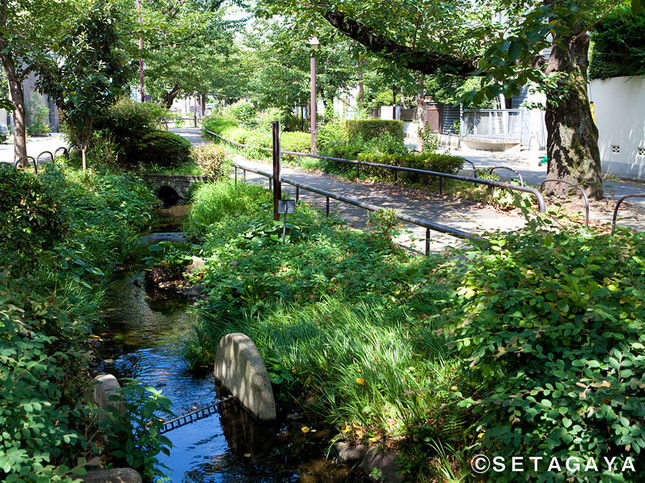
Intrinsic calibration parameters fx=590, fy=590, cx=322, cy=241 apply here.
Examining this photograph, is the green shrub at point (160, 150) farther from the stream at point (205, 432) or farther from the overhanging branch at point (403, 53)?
the stream at point (205, 432)

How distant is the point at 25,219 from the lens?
6.27 metres

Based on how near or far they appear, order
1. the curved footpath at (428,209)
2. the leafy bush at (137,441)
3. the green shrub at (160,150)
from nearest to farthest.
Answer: the leafy bush at (137,441)
the curved footpath at (428,209)
the green shrub at (160,150)

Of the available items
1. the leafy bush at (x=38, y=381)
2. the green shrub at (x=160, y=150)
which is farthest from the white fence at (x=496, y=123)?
the leafy bush at (x=38, y=381)

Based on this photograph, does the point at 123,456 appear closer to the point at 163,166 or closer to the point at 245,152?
the point at 163,166

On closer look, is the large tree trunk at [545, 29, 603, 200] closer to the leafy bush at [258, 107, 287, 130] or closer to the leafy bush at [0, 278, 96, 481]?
the leafy bush at [0, 278, 96, 481]

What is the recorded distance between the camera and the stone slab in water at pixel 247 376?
539cm

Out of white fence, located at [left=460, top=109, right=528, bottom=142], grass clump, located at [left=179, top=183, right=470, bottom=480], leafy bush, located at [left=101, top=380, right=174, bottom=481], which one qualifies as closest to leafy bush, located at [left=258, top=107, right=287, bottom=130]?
white fence, located at [left=460, top=109, right=528, bottom=142]

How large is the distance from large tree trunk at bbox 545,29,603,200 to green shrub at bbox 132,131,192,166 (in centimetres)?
1297

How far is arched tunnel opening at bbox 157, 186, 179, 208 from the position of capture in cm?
1944

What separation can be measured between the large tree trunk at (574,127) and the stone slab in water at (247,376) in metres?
9.02

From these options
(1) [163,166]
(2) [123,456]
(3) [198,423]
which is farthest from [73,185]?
(2) [123,456]

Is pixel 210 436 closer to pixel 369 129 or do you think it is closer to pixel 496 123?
pixel 369 129

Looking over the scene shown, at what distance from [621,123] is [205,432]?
1752cm

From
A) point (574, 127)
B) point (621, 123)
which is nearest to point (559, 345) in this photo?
point (574, 127)
